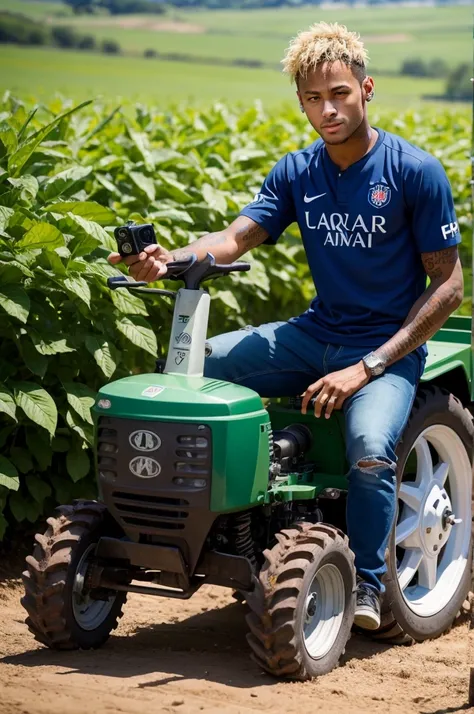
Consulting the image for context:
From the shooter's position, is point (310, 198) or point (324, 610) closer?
point (324, 610)

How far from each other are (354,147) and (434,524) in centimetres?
148

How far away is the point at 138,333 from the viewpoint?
5332 millimetres

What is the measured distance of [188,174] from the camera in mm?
7070

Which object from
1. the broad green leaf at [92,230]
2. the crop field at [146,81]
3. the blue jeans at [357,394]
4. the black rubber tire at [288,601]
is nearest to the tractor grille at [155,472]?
the black rubber tire at [288,601]

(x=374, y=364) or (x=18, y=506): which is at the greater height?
(x=374, y=364)

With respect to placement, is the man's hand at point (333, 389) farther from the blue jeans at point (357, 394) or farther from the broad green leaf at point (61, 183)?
the broad green leaf at point (61, 183)

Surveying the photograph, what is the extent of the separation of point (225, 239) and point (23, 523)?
179cm

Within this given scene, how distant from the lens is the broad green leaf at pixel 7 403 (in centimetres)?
479

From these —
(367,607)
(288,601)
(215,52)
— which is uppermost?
(215,52)

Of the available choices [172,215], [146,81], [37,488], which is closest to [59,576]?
[37,488]

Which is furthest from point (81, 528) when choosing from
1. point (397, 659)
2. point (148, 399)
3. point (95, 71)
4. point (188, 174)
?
point (95, 71)

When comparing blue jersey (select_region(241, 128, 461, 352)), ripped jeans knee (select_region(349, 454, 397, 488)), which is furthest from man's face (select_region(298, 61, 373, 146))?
ripped jeans knee (select_region(349, 454, 397, 488))

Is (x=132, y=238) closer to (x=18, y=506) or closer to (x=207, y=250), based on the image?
(x=207, y=250)

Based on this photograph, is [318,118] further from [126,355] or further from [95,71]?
[95,71]
